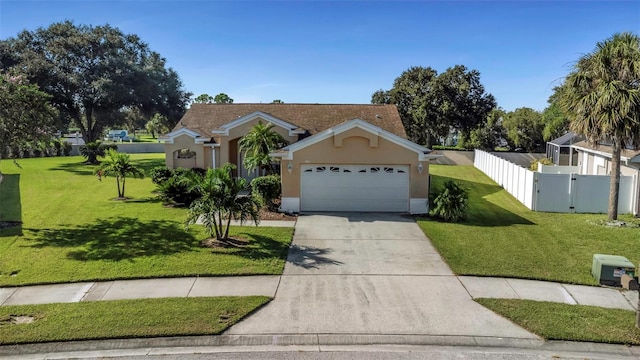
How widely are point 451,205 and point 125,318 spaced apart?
12209 millimetres

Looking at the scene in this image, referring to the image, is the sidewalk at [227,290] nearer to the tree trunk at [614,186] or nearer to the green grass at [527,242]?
the green grass at [527,242]

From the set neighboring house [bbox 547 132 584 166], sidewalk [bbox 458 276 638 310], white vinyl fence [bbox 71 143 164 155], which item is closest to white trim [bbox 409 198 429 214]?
sidewalk [bbox 458 276 638 310]

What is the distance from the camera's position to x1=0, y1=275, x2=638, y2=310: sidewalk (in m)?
9.50

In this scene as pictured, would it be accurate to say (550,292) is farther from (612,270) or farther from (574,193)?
(574,193)

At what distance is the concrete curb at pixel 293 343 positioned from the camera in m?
7.54

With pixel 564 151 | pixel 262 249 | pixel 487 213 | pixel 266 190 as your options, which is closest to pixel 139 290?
pixel 262 249

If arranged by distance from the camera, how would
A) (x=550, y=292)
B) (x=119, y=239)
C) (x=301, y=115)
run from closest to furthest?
(x=550, y=292)
(x=119, y=239)
(x=301, y=115)

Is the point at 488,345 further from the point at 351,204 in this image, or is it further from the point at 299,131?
the point at 299,131

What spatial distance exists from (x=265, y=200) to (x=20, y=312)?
34.2 ft

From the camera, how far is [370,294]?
989 centimetres

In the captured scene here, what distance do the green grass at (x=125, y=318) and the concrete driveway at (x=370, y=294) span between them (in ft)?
1.63

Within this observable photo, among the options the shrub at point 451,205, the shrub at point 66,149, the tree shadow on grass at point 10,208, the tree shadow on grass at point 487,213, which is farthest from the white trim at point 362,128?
the shrub at point 66,149

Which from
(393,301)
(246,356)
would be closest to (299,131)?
(393,301)

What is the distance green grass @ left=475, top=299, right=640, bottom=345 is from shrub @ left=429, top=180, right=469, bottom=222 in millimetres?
7389
